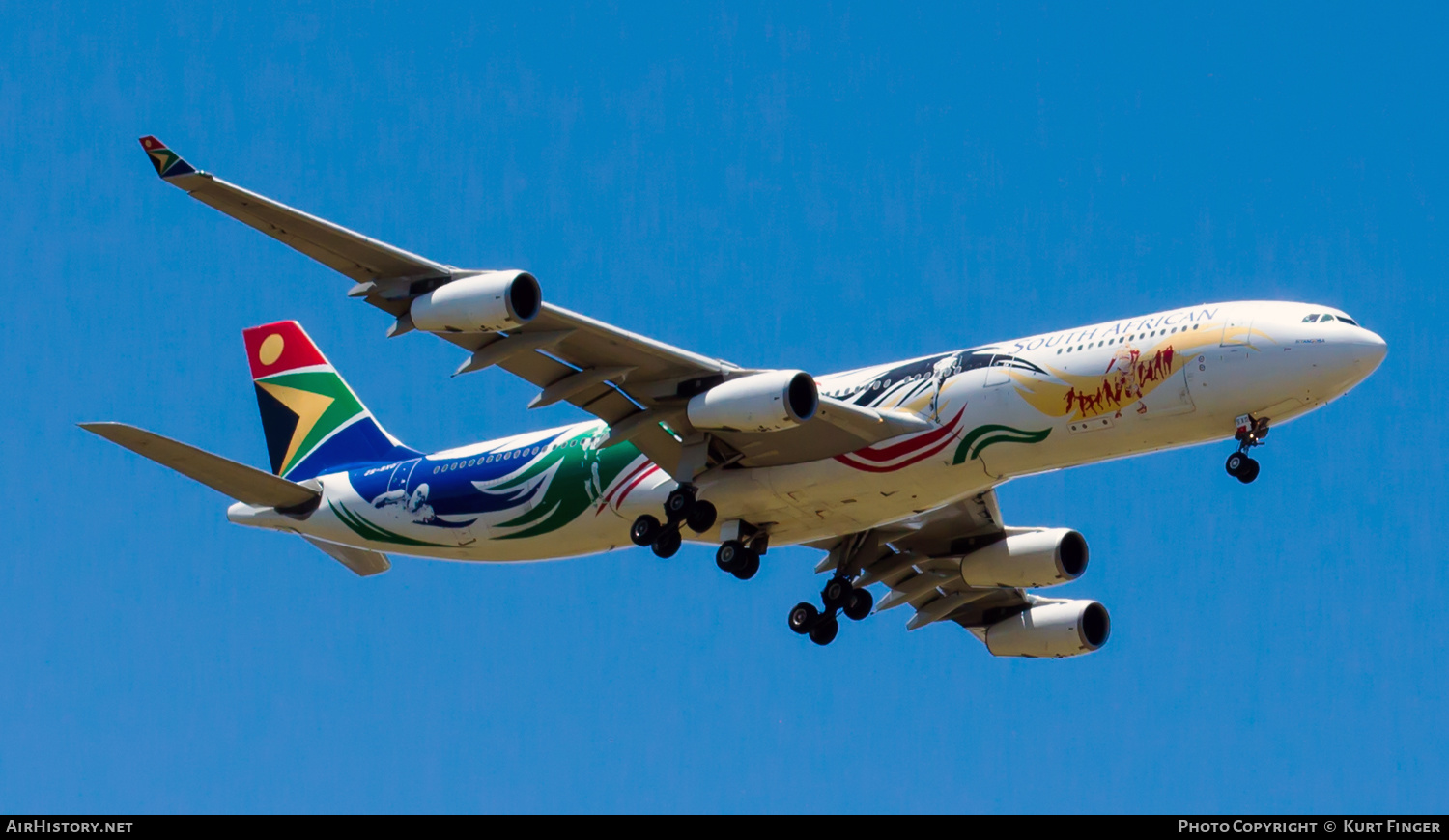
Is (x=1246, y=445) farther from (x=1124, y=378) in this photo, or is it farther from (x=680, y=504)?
(x=680, y=504)

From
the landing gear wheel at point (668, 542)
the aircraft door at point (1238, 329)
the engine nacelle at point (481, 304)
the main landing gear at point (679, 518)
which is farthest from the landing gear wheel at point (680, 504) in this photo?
the aircraft door at point (1238, 329)

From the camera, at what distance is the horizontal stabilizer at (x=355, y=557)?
43.2 m

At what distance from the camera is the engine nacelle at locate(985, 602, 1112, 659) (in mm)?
43000

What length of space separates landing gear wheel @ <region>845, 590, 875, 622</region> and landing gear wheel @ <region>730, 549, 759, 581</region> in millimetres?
4254

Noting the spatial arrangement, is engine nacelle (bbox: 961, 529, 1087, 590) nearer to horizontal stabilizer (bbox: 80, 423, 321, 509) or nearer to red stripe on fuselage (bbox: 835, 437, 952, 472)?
red stripe on fuselage (bbox: 835, 437, 952, 472)

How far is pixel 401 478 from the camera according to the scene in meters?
41.7

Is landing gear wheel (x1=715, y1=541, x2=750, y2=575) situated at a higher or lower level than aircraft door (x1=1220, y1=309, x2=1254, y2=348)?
lower

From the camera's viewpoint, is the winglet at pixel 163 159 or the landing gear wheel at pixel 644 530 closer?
the winglet at pixel 163 159

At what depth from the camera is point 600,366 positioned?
35.7 meters

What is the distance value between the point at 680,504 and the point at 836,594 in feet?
18.8

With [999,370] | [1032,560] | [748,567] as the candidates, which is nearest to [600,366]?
[748,567]

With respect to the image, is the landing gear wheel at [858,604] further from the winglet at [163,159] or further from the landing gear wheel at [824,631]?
the winglet at [163,159]

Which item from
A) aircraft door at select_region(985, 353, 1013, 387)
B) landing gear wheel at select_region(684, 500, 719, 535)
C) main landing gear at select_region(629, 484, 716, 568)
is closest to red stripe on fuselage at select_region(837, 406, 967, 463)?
aircraft door at select_region(985, 353, 1013, 387)

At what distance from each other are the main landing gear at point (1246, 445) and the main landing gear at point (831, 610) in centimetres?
1044
